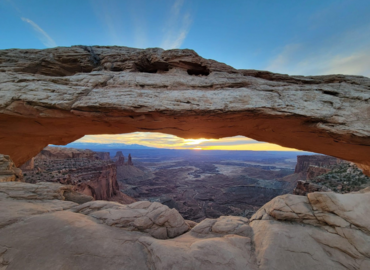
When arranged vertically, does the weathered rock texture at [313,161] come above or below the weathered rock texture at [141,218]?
below

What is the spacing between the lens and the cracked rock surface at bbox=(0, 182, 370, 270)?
3.36 meters

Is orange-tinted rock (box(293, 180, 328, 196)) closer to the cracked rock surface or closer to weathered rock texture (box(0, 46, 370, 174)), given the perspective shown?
weathered rock texture (box(0, 46, 370, 174))

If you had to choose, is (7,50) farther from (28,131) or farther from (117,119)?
(117,119)

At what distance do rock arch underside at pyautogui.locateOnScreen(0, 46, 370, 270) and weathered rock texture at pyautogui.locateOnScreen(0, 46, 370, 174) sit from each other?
0.14 feet

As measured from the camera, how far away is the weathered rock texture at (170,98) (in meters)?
5.34

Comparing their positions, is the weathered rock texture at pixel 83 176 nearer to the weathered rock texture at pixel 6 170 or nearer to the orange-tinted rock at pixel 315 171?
the weathered rock texture at pixel 6 170

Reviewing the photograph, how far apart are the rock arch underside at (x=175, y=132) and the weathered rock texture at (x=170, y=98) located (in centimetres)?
4

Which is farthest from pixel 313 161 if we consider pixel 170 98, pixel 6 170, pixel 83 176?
pixel 6 170

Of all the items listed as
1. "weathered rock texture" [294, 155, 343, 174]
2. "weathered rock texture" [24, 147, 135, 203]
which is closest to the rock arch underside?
"weathered rock texture" [24, 147, 135, 203]

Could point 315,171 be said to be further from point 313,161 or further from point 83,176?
point 83,176

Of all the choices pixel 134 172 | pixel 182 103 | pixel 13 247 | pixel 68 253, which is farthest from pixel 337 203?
pixel 134 172

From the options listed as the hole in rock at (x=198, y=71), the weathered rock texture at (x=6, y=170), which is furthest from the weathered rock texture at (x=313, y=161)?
the weathered rock texture at (x=6, y=170)

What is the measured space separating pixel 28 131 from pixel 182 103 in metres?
7.94

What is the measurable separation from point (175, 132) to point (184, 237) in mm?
4839
